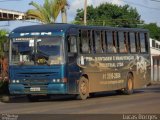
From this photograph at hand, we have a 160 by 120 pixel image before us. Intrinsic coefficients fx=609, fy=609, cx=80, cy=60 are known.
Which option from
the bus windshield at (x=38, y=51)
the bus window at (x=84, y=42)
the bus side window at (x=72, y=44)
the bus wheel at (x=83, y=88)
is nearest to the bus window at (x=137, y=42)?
the bus window at (x=84, y=42)

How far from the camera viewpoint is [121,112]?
725 inches

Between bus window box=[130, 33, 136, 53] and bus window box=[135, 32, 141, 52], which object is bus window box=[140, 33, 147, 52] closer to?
bus window box=[135, 32, 141, 52]

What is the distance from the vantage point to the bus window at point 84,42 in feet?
85.0

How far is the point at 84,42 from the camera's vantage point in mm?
26141

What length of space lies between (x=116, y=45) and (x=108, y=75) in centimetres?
173

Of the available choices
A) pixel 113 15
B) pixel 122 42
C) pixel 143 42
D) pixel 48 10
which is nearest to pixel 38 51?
pixel 122 42

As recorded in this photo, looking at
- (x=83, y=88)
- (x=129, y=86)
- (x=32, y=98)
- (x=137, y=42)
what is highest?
(x=137, y=42)

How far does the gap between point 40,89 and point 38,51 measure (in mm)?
1540

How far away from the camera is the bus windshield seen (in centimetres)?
2444

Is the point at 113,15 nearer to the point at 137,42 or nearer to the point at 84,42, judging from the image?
the point at 137,42

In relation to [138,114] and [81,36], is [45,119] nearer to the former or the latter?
[138,114]

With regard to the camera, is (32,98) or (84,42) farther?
(32,98)

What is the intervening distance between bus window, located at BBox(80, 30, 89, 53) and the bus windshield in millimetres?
1657

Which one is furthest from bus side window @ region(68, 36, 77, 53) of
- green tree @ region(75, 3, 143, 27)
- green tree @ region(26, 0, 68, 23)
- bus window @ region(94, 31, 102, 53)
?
green tree @ region(75, 3, 143, 27)
